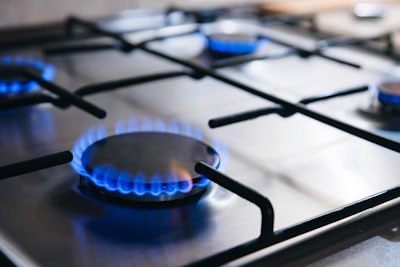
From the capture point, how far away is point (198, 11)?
116cm

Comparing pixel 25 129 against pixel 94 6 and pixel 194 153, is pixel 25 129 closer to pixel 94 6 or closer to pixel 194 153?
pixel 194 153

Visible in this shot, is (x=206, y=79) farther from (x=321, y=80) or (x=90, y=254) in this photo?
(x=90, y=254)

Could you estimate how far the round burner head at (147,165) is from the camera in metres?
0.55

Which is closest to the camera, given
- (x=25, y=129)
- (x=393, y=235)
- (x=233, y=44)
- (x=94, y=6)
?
(x=393, y=235)

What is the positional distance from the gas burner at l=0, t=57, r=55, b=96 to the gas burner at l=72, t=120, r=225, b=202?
168 mm

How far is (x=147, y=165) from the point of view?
58 centimetres

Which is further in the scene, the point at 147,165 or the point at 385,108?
the point at 385,108

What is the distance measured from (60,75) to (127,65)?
110 mm

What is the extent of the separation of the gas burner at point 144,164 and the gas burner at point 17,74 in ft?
0.55

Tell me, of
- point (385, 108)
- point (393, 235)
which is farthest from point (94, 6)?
point (393, 235)

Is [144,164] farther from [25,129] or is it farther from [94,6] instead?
[94,6]

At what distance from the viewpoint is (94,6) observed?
1110mm

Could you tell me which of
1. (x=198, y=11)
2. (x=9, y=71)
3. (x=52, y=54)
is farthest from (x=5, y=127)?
(x=198, y=11)

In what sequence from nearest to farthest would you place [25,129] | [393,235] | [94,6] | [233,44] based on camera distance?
1. [393,235]
2. [25,129]
3. [233,44]
4. [94,6]
